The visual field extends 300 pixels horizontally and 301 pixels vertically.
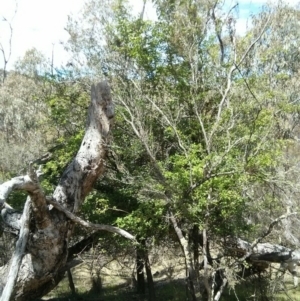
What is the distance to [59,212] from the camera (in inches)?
261

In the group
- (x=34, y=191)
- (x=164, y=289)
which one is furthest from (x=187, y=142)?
(x=164, y=289)

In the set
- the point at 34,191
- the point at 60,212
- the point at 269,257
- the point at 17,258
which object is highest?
the point at 34,191

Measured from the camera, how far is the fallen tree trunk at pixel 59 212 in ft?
21.0

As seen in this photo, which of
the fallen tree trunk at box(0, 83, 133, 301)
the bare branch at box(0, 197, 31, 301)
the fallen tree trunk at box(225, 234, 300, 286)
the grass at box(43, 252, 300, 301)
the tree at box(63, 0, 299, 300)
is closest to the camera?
the bare branch at box(0, 197, 31, 301)

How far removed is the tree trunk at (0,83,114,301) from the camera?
641 cm

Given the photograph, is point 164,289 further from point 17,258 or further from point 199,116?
point 17,258

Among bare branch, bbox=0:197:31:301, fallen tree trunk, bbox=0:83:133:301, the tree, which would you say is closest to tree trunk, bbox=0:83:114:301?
fallen tree trunk, bbox=0:83:133:301

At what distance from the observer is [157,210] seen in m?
9.49

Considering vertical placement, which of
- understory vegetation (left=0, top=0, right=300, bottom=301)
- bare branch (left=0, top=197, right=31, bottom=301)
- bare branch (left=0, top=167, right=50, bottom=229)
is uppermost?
understory vegetation (left=0, top=0, right=300, bottom=301)

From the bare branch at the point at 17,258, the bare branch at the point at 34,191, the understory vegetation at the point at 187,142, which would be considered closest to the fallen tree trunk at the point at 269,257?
the understory vegetation at the point at 187,142

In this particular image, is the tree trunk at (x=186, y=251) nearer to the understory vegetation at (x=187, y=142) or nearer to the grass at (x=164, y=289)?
the understory vegetation at (x=187, y=142)

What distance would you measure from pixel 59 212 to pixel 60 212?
0.01 meters

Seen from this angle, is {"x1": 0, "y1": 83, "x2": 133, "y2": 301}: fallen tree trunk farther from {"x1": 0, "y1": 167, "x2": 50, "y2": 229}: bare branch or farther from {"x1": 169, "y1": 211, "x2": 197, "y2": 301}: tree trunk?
{"x1": 169, "y1": 211, "x2": 197, "y2": 301}: tree trunk

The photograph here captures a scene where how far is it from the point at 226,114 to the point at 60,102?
5.01 metres
